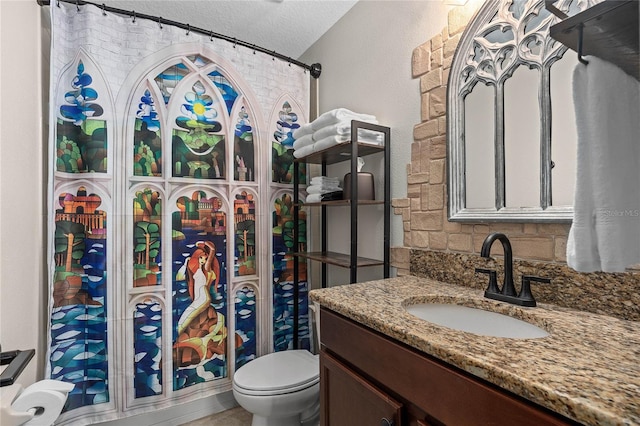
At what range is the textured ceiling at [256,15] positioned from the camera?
6.05ft

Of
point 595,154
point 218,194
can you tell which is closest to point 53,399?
point 218,194

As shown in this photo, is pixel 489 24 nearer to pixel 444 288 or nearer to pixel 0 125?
pixel 444 288

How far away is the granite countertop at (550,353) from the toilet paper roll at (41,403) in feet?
3.27

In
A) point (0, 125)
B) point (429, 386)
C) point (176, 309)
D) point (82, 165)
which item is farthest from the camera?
point (176, 309)

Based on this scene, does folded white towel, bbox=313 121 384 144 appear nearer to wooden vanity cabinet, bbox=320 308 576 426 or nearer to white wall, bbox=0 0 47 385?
wooden vanity cabinet, bbox=320 308 576 426

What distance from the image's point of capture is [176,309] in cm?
178

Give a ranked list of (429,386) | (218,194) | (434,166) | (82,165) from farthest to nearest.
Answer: (218,194), (82,165), (434,166), (429,386)

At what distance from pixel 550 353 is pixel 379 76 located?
155 centimetres

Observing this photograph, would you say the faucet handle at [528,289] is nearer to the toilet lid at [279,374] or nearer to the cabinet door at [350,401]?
the cabinet door at [350,401]

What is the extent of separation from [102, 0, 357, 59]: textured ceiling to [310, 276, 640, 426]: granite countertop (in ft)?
5.91

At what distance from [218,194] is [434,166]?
1267 mm

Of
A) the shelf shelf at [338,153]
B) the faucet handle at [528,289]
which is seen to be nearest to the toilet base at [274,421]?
the faucet handle at [528,289]

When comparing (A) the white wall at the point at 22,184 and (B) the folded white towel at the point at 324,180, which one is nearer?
(A) the white wall at the point at 22,184

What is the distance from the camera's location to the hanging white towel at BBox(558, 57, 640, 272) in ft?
1.94
